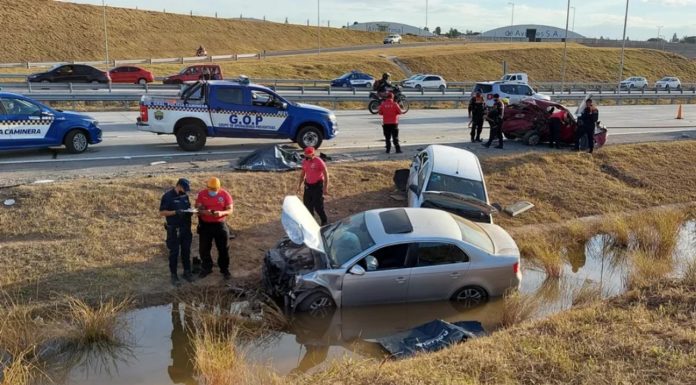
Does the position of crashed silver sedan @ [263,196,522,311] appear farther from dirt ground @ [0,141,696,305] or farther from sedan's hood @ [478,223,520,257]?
dirt ground @ [0,141,696,305]

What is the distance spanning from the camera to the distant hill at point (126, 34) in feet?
206

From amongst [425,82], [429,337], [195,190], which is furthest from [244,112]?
[425,82]

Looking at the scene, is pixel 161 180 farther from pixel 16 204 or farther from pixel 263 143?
pixel 263 143

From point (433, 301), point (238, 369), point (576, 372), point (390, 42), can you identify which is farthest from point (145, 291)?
point (390, 42)

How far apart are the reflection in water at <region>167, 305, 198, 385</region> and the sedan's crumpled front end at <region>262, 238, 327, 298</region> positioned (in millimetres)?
1229

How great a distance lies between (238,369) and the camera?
254 inches

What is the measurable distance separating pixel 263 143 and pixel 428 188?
708 centimetres

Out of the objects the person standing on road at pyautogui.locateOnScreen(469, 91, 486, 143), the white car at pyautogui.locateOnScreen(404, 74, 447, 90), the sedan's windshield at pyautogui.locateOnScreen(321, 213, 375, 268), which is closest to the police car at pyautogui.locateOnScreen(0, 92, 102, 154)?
the sedan's windshield at pyautogui.locateOnScreen(321, 213, 375, 268)

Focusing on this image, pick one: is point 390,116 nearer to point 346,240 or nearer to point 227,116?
point 227,116

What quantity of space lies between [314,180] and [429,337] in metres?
4.20

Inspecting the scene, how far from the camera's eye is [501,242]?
9.54 metres

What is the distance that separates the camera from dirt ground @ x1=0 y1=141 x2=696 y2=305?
932cm

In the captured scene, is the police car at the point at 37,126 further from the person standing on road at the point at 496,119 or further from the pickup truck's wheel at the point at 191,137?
the person standing on road at the point at 496,119

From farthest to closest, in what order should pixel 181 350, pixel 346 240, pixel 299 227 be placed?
1. pixel 346 240
2. pixel 299 227
3. pixel 181 350
